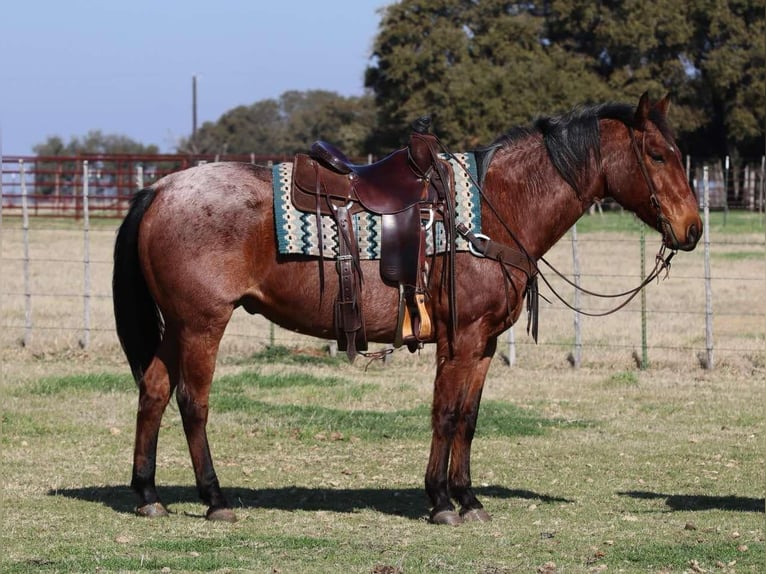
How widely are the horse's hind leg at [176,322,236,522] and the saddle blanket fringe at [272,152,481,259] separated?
1.97 ft

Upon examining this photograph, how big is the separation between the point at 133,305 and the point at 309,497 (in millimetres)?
1680

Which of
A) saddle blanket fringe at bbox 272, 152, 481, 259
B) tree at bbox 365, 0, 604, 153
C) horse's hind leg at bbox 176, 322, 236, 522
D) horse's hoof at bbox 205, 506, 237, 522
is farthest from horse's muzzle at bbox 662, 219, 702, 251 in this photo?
tree at bbox 365, 0, 604, 153

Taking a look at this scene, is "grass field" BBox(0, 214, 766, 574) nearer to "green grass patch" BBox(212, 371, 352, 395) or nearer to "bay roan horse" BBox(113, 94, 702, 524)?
"green grass patch" BBox(212, 371, 352, 395)

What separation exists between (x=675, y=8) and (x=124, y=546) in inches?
1652

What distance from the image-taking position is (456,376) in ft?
23.3

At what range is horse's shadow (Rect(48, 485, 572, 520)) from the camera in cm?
748

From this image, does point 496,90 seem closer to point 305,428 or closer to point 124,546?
Answer: point 305,428

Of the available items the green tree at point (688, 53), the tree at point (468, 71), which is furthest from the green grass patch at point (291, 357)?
the green tree at point (688, 53)

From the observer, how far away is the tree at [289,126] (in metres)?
63.2

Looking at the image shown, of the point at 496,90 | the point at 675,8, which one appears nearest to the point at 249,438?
the point at 496,90

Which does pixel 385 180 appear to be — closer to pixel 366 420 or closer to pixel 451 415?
pixel 451 415

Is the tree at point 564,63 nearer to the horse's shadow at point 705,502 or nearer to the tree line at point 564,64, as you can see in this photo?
the tree line at point 564,64

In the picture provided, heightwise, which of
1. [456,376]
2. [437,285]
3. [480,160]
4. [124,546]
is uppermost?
[480,160]

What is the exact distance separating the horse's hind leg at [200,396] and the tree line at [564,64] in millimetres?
35864
